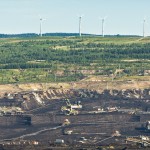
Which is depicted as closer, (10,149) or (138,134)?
(10,149)

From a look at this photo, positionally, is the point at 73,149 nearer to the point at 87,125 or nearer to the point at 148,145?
the point at 148,145

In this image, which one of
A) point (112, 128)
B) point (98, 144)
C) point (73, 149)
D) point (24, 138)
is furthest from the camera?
point (112, 128)

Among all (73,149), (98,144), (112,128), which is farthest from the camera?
(112,128)

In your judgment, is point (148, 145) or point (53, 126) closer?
point (148, 145)

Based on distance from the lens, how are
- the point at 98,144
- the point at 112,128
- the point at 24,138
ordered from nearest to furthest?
1. the point at 98,144
2. the point at 24,138
3. the point at 112,128

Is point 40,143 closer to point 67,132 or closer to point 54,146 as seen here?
point 54,146

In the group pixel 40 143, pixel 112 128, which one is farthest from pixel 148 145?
pixel 112 128

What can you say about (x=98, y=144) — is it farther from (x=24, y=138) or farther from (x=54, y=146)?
(x=24, y=138)

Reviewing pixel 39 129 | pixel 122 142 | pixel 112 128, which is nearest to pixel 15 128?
pixel 39 129
